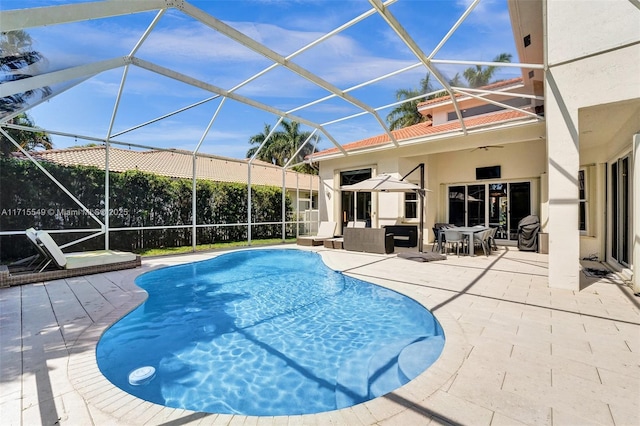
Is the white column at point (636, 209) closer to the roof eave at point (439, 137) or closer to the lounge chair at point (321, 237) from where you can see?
the roof eave at point (439, 137)

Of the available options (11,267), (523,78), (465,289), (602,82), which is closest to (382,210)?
(523,78)

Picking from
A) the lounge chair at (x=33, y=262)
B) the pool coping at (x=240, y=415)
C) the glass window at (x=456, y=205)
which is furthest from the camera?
the glass window at (x=456, y=205)

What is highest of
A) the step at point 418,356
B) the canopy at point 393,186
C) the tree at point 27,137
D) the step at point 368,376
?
the tree at point 27,137

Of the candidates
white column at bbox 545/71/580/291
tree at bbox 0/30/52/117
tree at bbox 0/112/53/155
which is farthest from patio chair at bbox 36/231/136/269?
white column at bbox 545/71/580/291

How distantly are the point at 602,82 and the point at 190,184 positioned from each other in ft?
45.3

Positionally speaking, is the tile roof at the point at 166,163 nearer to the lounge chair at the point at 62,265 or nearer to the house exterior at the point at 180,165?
the house exterior at the point at 180,165

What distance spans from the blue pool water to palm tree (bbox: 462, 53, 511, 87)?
5896mm

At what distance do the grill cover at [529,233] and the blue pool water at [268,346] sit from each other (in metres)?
7.41

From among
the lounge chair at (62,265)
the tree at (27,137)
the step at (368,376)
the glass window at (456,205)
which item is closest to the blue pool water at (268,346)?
the step at (368,376)

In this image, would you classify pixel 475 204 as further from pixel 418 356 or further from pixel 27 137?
pixel 27 137

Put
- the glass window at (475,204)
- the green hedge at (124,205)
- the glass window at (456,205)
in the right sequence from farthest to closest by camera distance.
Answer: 1. the glass window at (456,205)
2. the glass window at (475,204)
3. the green hedge at (124,205)

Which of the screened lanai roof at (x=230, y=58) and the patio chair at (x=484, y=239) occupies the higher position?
the screened lanai roof at (x=230, y=58)

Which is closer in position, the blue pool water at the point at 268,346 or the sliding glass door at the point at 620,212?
the blue pool water at the point at 268,346

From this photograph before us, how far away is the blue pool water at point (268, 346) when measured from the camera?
2.88 meters
